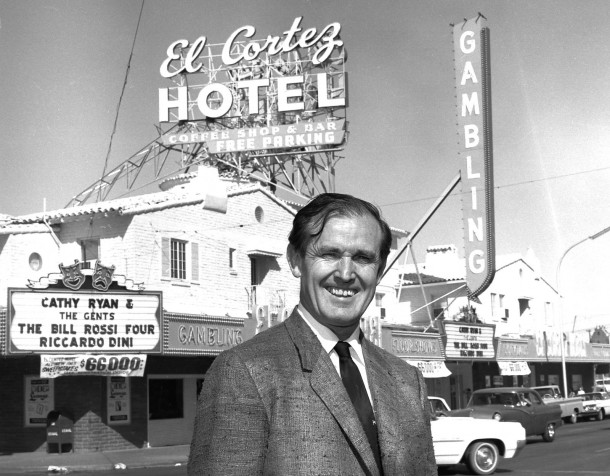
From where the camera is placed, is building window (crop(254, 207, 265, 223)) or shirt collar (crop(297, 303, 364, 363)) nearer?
shirt collar (crop(297, 303, 364, 363))

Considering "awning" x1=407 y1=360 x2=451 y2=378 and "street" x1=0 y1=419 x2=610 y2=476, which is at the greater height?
"awning" x1=407 y1=360 x2=451 y2=378

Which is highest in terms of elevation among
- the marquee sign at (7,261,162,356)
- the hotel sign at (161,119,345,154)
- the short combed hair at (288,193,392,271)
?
the hotel sign at (161,119,345,154)

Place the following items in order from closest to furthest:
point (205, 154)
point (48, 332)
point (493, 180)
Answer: point (48, 332) → point (493, 180) → point (205, 154)

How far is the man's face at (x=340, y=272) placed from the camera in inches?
115

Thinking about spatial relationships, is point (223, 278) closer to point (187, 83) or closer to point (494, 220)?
point (494, 220)

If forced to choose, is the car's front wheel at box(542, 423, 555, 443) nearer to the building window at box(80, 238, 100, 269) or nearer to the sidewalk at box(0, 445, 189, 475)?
the sidewalk at box(0, 445, 189, 475)

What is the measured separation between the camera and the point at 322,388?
2770 millimetres

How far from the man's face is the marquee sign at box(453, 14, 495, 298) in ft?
102

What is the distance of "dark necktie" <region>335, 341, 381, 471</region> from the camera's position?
9.37 ft

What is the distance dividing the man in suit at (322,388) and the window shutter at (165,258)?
88.1 ft

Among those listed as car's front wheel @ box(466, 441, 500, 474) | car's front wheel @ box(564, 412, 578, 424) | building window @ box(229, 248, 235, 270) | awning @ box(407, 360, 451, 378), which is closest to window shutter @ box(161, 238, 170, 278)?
building window @ box(229, 248, 235, 270)

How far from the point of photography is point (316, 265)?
9.74ft

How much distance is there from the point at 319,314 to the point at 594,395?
42.8 m

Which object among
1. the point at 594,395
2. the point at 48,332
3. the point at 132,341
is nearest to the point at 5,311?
the point at 48,332
